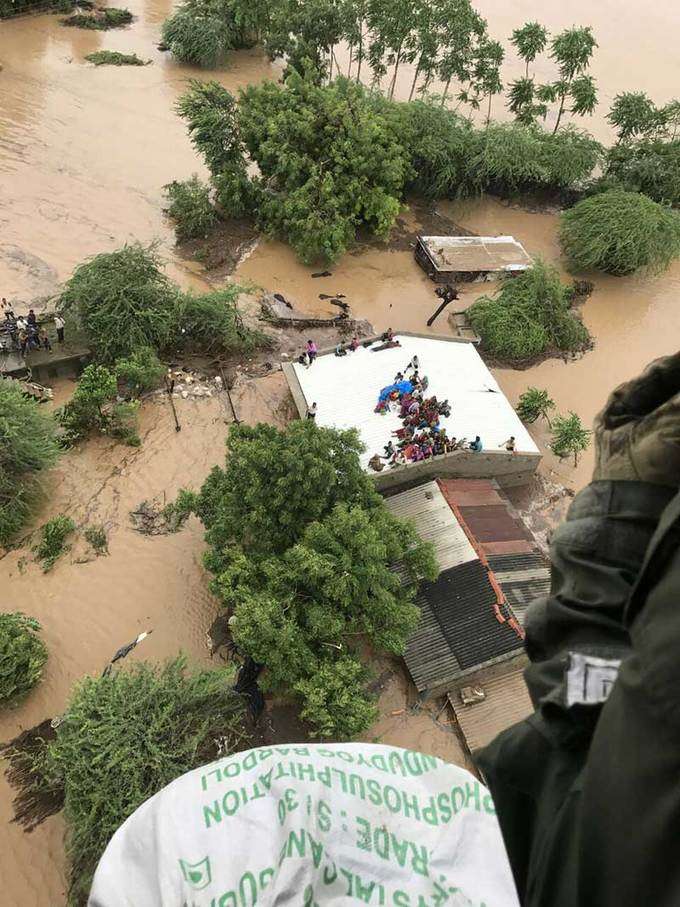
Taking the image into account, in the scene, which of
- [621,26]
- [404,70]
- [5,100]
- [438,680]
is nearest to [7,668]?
[438,680]

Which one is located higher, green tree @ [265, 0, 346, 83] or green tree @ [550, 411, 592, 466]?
green tree @ [265, 0, 346, 83]

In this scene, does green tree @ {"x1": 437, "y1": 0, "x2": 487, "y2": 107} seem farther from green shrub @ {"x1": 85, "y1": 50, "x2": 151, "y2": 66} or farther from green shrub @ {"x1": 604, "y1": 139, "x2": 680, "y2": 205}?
green shrub @ {"x1": 85, "y1": 50, "x2": 151, "y2": 66}

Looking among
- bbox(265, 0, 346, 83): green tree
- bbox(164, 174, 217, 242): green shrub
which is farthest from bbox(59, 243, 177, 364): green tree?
bbox(265, 0, 346, 83): green tree

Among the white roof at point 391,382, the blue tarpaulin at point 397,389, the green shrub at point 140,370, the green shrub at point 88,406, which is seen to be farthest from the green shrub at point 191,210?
the blue tarpaulin at point 397,389

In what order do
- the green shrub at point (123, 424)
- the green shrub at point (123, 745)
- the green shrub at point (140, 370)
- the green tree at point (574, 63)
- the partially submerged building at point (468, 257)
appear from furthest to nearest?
the green tree at point (574, 63), the partially submerged building at point (468, 257), the green shrub at point (140, 370), the green shrub at point (123, 424), the green shrub at point (123, 745)

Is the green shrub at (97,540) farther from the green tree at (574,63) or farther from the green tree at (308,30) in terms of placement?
the green tree at (574,63)

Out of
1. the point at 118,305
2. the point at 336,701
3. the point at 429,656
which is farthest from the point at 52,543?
the point at 429,656
